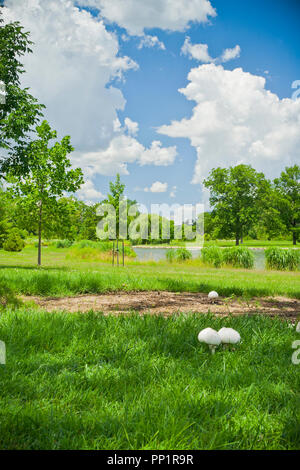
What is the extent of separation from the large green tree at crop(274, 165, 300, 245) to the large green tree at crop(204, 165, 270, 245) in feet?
9.92

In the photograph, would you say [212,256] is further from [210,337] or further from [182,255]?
[210,337]

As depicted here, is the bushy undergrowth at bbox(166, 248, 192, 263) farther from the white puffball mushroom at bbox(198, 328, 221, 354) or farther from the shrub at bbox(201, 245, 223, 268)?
the white puffball mushroom at bbox(198, 328, 221, 354)

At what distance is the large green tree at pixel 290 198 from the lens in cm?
4381

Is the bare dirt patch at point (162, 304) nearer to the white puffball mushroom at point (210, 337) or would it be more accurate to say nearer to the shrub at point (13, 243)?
the white puffball mushroom at point (210, 337)

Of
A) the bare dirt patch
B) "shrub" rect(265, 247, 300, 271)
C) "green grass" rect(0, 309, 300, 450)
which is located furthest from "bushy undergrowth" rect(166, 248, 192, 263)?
"green grass" rect(0, 309, 300, 450)

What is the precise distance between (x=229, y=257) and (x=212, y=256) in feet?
2.70

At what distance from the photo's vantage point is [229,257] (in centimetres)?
1702

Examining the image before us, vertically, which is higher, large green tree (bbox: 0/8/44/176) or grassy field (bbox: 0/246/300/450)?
large green tree (bbox: 0/8/44/176)

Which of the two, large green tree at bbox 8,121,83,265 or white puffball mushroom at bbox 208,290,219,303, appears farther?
large green tree at bbox 8,121,83,265

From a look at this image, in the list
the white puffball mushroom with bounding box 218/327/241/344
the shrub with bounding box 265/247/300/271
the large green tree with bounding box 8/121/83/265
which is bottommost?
the shrub with bounding box 265/247/300/271

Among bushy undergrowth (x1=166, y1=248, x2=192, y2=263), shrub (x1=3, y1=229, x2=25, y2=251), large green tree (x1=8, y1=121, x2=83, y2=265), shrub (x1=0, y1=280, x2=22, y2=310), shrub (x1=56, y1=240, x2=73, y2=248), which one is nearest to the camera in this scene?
shrub (x1=0, y1=280, x2=22, y2=310)

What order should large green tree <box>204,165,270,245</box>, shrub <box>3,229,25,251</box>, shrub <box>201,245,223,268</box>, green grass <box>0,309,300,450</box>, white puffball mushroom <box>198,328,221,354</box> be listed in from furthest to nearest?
large green tree <box>204,165,270,245</box>
shrub <box>3,229,25,251</box>
shrub <box>201,245,223,268</box>
white puffball mushroom <box>198,328,221,354</box>
green grass <box>0,309,300,450</box>

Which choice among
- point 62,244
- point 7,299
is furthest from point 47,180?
point 62,244

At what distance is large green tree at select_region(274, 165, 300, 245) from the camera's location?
43.8 metres
